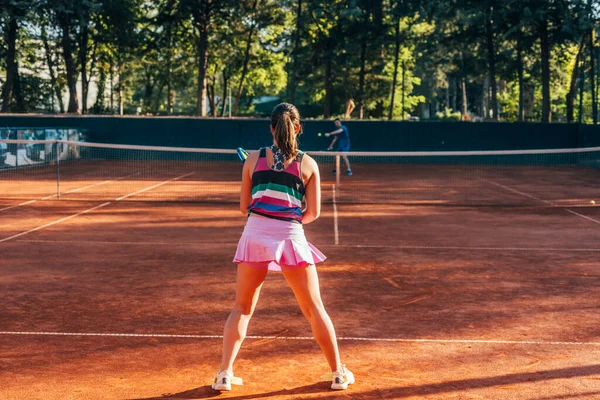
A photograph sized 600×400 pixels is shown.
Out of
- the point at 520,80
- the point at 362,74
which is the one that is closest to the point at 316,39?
the point at 362,74

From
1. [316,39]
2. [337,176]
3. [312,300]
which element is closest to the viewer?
[312,300]

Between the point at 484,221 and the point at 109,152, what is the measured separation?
26810 millimetres

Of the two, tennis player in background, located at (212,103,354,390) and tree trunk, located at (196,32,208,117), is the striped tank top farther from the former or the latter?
tree trunk, located at (196,32,208,117)

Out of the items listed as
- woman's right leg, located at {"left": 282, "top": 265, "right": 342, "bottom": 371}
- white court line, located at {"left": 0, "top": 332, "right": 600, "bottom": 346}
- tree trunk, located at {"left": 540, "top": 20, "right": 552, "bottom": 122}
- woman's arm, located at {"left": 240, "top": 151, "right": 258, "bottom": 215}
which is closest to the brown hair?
woman's arm, located at {"left": 240, "top": 151, "right": 258, "bottom": 215}

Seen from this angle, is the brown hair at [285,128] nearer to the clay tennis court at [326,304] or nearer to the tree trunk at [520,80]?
the clay tennis court at [326,304]

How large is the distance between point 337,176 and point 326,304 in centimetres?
1303

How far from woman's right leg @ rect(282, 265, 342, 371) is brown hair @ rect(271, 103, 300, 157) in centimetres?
79

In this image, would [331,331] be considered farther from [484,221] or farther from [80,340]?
[484,221]

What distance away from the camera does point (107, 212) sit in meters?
17.4

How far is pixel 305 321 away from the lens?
785cm

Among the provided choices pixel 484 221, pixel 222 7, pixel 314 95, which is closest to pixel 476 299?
pixel 484 221

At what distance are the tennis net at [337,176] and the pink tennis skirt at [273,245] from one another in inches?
358

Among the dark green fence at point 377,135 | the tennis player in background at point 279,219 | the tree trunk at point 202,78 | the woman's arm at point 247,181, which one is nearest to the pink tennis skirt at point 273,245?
the tennis player in background at point 279,219

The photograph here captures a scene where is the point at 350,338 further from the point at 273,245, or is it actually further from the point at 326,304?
the point at 273,245
